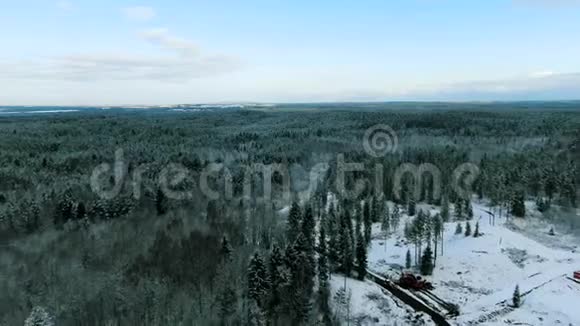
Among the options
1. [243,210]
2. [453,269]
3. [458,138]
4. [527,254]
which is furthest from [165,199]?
[458,138]

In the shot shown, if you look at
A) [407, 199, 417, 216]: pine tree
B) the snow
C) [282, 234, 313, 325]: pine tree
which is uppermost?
[282, 234, 313, 325]: pine tree

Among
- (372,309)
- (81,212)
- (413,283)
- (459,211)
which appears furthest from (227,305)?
(459,211)

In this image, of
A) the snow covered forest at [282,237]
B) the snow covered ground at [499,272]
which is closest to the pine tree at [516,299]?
the snow covered forest at [282,237]

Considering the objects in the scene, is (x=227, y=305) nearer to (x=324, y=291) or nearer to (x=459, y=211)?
(x=324, y=291)

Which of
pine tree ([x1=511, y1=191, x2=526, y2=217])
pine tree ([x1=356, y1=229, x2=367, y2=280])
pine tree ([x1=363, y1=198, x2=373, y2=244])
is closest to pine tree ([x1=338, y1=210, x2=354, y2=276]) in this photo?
pine tree ([x1=356, y1=229, x2=367, y2=280])

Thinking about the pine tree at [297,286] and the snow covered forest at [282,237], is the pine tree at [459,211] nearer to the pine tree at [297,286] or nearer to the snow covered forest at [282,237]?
the snow covered forest at [282,237]

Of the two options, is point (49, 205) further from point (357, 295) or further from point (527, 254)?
point (527, 254)

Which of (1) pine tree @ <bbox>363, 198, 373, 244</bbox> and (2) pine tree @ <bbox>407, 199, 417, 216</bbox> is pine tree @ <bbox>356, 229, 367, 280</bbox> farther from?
(2) pine tree @ <bbox>407, 199, 417, 216</bbox>
